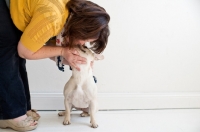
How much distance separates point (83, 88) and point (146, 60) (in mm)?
520

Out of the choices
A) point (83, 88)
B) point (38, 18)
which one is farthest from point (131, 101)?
point (38, 18)

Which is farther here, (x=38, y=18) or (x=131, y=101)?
(x=131, y=101)

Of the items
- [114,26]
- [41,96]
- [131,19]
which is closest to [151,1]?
[131,19]

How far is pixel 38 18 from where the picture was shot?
108 centimetres

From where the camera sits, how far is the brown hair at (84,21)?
1113mm

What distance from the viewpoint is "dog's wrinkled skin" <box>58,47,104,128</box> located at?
1.36 m

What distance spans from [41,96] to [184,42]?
3.21 feet

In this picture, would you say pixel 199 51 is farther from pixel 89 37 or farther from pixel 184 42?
pixel 89 37

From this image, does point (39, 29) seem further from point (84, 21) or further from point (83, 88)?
point (83, 88)

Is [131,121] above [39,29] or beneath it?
beneath

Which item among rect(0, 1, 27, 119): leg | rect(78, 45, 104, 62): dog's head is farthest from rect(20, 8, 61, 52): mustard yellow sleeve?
rect(78, 45, 104, 62): dog's head

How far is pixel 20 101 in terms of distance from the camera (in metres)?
1.30

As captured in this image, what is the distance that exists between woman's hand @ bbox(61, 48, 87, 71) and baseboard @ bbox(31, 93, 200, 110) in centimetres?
42

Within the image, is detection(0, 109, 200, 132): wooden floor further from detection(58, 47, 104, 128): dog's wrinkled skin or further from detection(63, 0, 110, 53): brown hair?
detection(63, 0, 110, 53): brown hair
